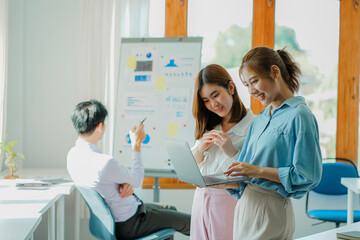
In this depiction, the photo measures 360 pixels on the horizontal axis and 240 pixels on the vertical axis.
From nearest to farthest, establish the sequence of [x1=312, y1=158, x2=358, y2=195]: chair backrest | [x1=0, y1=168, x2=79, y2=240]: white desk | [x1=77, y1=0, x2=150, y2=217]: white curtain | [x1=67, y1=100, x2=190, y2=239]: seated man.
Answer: [x1=0, y1=168, x2=79, y2=240]: white desk
[x1=67, y1=100, x2=190, y2=239]: seated man
[x1=77, y1=0, x2=150, y2=217]: white curtain
[x1=312, y1=158, x2=358, y2=195]: chair backrest

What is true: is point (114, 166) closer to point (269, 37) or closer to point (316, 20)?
point (269, 37)

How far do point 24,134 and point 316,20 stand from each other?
2988mm

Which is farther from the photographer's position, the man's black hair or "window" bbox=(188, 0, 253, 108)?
"window" bbox=(188, 0, 253, 108)

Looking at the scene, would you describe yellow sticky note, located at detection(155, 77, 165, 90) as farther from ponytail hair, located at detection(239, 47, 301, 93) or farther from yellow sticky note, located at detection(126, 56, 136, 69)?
ponytail hair, located at detection(239, 47, 301, 93)

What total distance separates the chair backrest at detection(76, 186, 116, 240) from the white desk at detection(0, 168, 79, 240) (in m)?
0.20

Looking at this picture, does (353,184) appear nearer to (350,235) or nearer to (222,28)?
(350,235)

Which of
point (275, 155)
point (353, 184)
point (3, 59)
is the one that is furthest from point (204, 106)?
point (3, 59)

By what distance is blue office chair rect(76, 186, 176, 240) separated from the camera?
7.29 feet

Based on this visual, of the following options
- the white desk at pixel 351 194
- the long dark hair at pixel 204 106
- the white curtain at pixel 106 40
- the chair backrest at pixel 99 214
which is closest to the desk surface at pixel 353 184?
the white desk at pixel 351 194

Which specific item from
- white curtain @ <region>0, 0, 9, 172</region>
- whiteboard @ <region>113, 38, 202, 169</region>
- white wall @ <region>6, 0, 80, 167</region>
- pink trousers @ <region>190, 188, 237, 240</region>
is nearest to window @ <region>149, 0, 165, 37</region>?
whiteboard @ <region>113, 38, 202, 169</region>

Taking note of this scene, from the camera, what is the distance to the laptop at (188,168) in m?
1.43

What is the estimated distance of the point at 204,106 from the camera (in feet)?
6.61

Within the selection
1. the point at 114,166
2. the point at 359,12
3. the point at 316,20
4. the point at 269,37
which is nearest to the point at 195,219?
the point at 114,166

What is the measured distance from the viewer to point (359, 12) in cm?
397
